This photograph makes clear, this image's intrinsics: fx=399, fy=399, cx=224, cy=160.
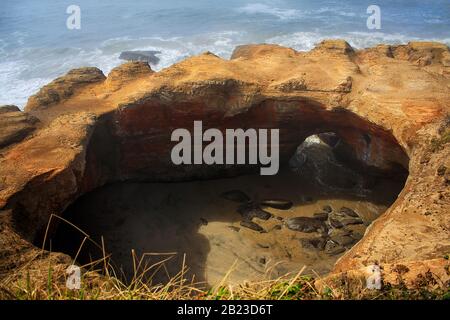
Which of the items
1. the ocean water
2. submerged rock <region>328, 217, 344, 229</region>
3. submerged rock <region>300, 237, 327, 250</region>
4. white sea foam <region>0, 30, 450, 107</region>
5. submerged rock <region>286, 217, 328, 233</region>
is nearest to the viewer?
submerged rock <region>300, 237, 327, 250</region>

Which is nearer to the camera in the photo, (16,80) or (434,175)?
(434,175)

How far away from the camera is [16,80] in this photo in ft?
74.8

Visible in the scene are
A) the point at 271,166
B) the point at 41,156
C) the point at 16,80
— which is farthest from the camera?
the point at 16,80

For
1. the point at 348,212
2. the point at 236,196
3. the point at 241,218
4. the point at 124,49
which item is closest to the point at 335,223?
the point at 348,212

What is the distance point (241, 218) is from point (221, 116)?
263 centimetres

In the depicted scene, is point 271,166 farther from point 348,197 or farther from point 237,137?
point 348,197

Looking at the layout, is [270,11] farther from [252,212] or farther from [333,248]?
[333,248]

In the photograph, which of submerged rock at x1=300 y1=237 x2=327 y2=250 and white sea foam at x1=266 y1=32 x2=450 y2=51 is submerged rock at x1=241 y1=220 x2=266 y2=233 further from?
white sea foam at x1=266 y1=32 x2=450 y2=51

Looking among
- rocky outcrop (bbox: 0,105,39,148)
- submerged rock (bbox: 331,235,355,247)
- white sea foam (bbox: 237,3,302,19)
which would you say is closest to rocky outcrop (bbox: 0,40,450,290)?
rocky outcrop (bbox: 0,105,39,148)

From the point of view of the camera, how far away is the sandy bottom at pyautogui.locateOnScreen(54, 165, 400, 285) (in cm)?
871

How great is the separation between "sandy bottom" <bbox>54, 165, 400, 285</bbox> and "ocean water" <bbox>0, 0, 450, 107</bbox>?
1243cm

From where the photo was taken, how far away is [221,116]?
10102 millimetres
